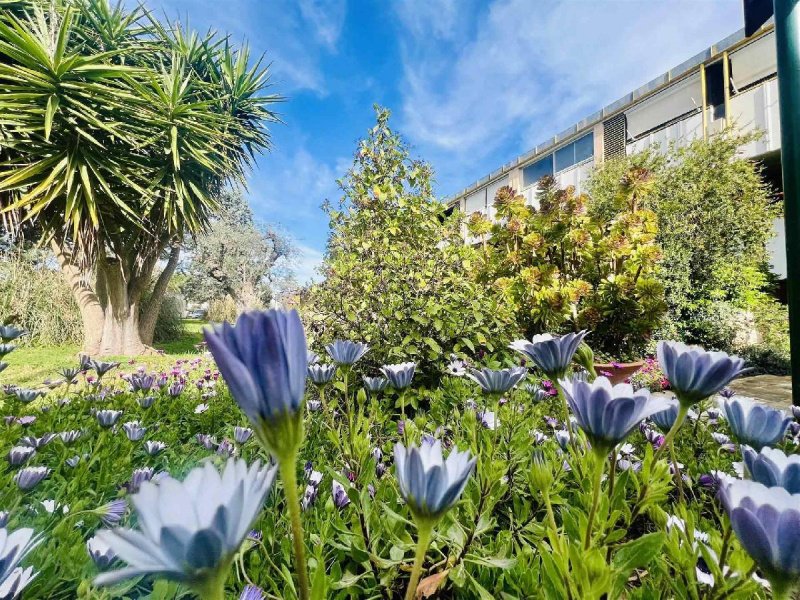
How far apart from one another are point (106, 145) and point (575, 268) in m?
6.33

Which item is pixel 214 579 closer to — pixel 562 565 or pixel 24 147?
pixel 562 565

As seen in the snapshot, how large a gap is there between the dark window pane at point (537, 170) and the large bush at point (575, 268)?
10.3 metres

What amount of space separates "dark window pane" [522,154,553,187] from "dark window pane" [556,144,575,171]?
0.30m

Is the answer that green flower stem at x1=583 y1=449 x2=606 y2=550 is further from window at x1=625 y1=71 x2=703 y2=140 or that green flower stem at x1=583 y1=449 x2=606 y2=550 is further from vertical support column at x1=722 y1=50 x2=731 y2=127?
window at x1=625 y1=71 x2=703 y2=140

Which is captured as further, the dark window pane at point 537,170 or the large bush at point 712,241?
the dark window pane at point 537,170

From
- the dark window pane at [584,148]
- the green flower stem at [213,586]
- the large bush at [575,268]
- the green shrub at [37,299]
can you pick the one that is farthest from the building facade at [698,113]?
the green flower stem at [213,586]

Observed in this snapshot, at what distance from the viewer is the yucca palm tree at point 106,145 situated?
194 inches

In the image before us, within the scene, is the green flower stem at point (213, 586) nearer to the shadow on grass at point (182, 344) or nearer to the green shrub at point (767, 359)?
the green shrub at point (767, 359)

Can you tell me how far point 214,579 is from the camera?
0.28 meters

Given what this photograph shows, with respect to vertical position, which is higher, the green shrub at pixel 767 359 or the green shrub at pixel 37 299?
the green shrub at pixel 37 299

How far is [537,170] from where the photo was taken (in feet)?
45.2

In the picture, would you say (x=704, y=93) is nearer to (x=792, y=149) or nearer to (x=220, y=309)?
(x=792, y=149)

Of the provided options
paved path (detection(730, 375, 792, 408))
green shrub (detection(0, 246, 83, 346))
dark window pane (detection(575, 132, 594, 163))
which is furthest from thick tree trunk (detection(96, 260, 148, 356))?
dark window pane (detection(575, 132, 594, 163))

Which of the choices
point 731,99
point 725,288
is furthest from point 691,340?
point 731,99
